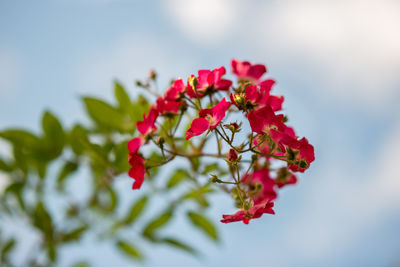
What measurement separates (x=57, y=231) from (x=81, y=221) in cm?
36

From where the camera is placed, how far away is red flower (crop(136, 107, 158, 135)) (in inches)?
57.3

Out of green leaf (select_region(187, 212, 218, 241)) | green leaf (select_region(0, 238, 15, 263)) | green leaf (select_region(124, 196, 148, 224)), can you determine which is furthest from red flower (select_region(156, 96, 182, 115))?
green leaf (select_region(0, 238, 15, 263))

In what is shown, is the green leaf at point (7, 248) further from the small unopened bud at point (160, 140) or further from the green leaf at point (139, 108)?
the small unopened bud at point (160, 140)

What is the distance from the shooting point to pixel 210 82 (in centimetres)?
147

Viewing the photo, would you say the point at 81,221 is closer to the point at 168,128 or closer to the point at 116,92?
the point at 116,92

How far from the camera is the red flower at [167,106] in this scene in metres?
1.52

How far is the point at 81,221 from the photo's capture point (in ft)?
10.2

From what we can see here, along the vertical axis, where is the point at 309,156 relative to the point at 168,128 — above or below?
below

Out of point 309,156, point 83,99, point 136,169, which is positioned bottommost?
point 136,169

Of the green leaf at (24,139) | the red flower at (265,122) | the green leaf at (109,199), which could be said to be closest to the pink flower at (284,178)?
the red flower at (265,122)

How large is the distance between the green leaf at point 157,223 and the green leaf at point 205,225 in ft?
0.60

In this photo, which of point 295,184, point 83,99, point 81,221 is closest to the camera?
point 295,184

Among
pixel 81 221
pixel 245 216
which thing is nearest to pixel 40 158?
pixel 81 221

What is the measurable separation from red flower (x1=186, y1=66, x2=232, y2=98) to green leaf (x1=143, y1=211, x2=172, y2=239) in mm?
1128
